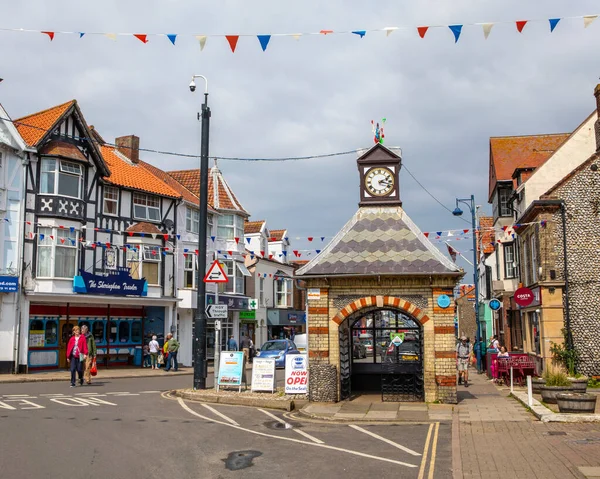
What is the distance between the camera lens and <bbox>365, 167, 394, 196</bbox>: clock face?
18.2 metres

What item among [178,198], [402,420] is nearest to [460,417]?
[402,420]

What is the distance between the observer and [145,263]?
33000 mm

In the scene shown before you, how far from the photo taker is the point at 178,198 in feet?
115

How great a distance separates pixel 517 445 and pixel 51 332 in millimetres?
23408

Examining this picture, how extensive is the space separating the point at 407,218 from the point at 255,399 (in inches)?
259

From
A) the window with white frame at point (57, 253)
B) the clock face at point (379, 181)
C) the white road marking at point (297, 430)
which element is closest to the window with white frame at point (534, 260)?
the clock face at point (379, 181)

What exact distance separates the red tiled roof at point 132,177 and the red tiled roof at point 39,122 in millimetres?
3944

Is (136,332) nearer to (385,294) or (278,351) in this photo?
(278,351)

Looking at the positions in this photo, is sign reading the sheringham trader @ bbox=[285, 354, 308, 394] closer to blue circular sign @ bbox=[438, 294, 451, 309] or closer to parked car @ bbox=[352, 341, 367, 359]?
parked car @ bbox=[352, 341, 367, 359]

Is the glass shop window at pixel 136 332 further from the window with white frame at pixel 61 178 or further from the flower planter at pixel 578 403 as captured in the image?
the flower planter at pixel 578 403

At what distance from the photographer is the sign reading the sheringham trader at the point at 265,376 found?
18.0 metres

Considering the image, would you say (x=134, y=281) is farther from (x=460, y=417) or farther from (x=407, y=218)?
(x=460, y=417)

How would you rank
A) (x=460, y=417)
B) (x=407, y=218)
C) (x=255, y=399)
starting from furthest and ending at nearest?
1. (x=407, y=218)
2. (x=255, y=399)
3. (x=460, y=417)

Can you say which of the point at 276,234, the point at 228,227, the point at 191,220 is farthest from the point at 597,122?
the point at 276,234
